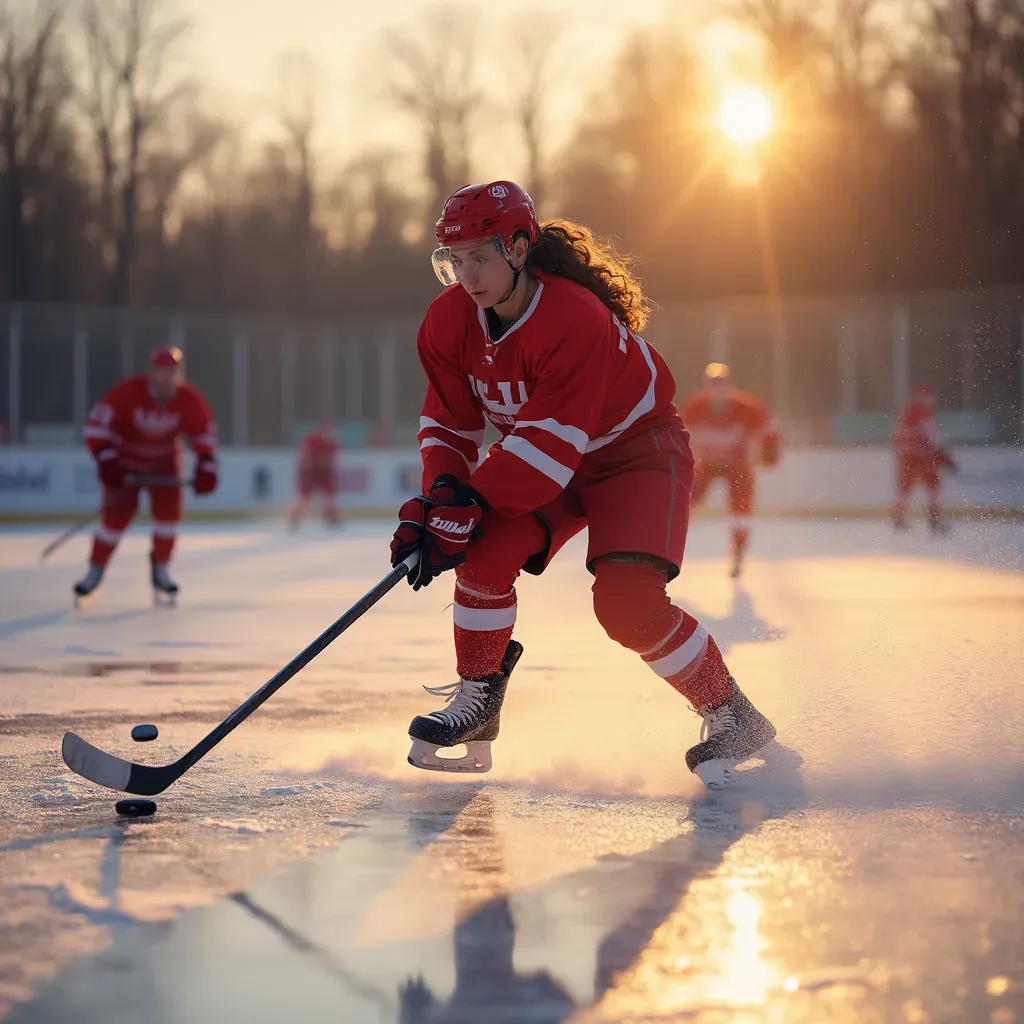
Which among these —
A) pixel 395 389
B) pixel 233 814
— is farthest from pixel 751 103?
pixel 233 814

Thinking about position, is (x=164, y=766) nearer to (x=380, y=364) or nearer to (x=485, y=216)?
(x=485, y=216)

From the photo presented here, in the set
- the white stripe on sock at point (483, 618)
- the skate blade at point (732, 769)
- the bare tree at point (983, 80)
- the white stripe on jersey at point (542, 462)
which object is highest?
the bare tree at point (983, 80)

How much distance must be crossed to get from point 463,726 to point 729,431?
6.30 metres

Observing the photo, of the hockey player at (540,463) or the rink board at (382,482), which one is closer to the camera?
the hockey player at (540,463)

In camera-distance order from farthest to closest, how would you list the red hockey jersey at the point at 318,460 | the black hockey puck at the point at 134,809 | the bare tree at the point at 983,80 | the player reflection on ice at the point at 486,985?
the bare tree at the point at 983,80
the red hockey jersey at the point at 318,460
the black hockey puck at the point at 134,809
the player reflection on ice at the point at 486,985

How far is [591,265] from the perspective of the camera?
120 inches

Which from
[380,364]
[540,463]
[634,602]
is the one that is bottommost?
[634,602]

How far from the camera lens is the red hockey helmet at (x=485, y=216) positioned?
2.79m

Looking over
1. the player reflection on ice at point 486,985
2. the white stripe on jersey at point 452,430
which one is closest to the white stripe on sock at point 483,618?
the white stripe on jersey at point 452,430

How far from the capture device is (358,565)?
9.73 m

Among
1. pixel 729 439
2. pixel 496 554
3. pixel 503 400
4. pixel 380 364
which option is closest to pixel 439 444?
pixel 503 400

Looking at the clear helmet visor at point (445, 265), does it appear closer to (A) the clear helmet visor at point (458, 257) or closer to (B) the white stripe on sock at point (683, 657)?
(A) the clear helmet visor at point (458, 257)

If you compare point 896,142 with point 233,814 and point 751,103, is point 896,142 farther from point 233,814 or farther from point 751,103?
point 233,814

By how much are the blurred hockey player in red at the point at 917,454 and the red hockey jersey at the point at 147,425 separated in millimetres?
6651
